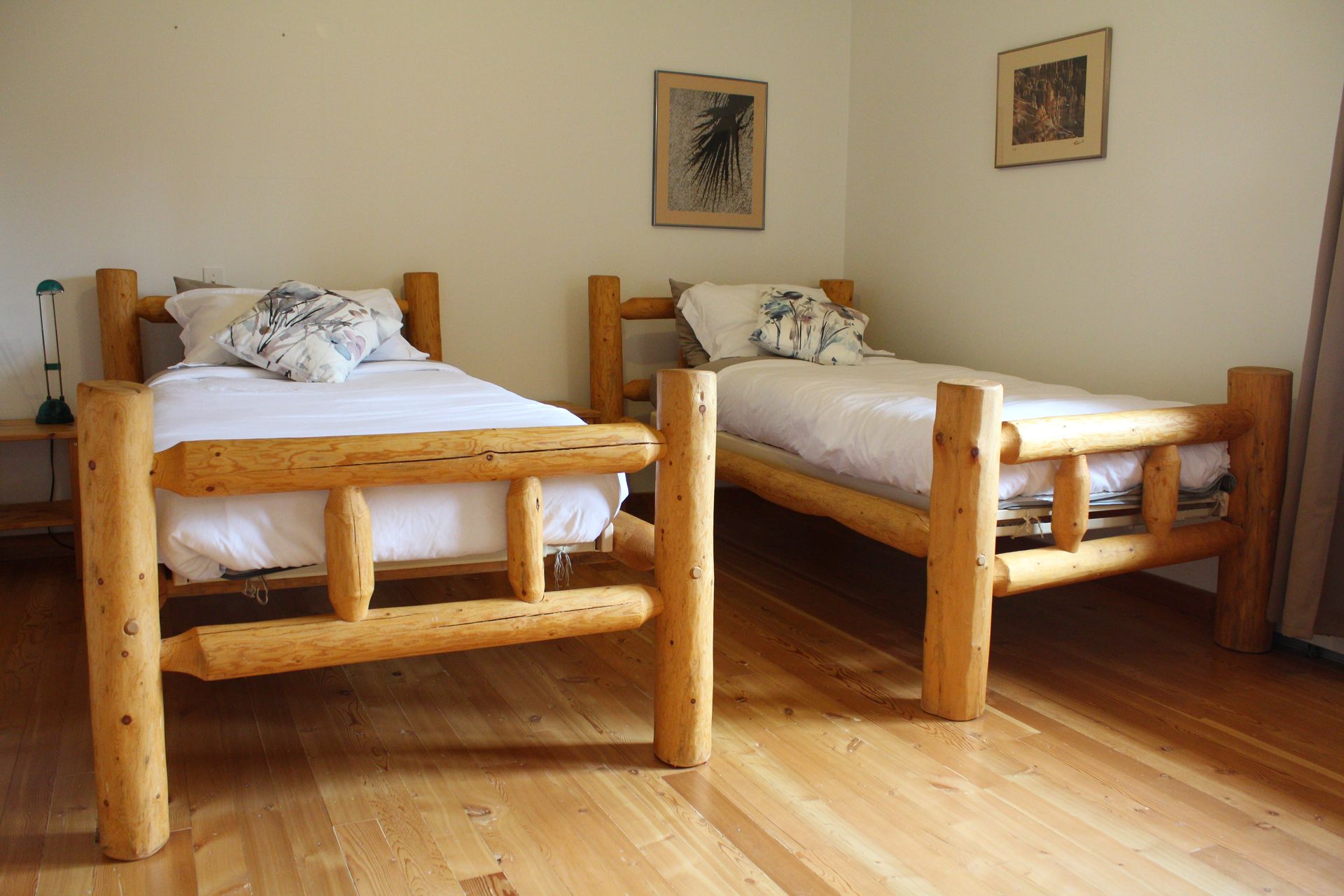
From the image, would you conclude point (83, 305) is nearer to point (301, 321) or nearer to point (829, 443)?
point (301, 321)

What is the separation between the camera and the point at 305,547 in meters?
1.81

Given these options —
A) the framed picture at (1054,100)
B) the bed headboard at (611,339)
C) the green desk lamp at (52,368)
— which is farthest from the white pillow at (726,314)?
the green desk lamp at (52,368)

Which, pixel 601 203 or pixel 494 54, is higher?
pixel 494 54

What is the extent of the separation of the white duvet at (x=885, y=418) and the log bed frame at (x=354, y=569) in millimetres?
708

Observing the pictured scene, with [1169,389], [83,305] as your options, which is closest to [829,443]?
[1169,389]

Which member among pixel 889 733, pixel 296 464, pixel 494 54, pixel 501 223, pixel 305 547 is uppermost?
pixel 494 54

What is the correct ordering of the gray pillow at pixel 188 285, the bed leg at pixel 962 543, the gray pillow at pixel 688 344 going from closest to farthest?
the bed leg at pixel 962 543 → the gray pillow at pixel 188 285 → the gray pillow at pixel 688 344

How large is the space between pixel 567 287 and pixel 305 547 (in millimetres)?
2528

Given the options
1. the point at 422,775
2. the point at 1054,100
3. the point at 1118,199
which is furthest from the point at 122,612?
the point at 1054,100

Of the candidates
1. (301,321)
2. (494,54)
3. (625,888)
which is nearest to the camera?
(625,888)

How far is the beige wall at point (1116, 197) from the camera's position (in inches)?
109

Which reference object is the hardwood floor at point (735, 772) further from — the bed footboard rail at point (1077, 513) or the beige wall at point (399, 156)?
the beige wall at point (399, 156)

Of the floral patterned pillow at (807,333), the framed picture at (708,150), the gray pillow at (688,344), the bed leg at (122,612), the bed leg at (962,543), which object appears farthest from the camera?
the framed picture at (708,150)

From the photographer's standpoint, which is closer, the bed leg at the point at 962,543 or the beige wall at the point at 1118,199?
the bed leg at the point at 962,543
